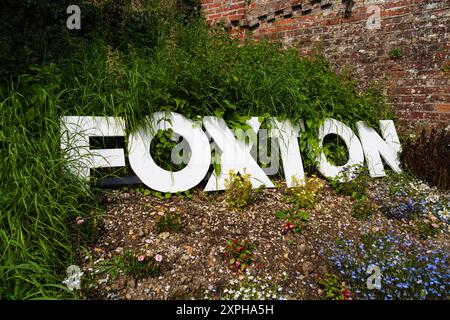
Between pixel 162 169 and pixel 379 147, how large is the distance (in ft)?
8.78

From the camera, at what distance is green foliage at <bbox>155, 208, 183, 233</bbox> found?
8.25ft

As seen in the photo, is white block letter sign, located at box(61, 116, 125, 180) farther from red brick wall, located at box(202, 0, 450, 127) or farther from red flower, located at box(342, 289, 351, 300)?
red brick wall, located at box(202, 0, 450, 127)

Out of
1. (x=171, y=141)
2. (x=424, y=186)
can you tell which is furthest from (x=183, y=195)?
(x=424, y=186)

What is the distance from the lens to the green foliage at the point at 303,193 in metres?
3.09

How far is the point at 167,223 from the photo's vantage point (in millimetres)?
2531

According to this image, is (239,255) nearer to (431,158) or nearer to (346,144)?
(346,144)

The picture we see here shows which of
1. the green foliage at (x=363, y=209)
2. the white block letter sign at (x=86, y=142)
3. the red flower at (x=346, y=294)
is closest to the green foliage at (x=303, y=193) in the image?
the green foliage at (x=363, y=209)

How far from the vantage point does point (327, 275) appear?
Answer: 7.14ft

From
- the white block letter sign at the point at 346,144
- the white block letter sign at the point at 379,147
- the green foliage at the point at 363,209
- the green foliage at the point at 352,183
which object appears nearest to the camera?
the green foliage at the point at 363,209

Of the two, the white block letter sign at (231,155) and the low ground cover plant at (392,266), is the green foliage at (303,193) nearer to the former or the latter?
the white block letter sign at (231,155)

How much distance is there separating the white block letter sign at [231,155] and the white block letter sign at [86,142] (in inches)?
33.8

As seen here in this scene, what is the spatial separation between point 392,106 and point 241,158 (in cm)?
254

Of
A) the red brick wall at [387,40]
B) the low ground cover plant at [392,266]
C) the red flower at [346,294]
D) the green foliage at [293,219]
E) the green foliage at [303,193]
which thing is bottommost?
the red flower at [346,294]

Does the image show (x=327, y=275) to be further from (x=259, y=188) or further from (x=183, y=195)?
(x=183, y=195)
